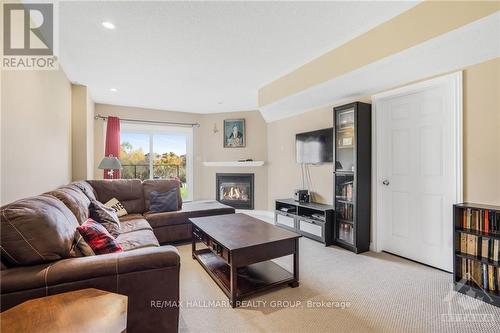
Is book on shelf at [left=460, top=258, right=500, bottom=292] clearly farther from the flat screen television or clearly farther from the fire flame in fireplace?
the fire flame in fireplace

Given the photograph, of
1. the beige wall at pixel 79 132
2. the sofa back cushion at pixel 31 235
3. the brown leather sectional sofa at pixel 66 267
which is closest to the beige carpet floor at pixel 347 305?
the brown leather sectional sofa at pixel 66 267

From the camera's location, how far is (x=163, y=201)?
3.70 meters

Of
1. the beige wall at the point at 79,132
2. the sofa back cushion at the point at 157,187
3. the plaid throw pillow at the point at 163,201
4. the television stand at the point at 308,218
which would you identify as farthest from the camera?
the beige wall at the point at 79,132

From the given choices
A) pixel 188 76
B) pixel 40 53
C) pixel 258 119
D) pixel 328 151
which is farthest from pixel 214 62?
pixel 258 119

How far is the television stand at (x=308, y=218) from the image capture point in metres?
3.48

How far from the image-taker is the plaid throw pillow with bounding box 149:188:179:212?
11.9 ft

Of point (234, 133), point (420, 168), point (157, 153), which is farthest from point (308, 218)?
point (157, 153)

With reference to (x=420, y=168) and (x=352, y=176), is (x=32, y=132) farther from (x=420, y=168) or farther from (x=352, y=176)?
(x=420, y=168)

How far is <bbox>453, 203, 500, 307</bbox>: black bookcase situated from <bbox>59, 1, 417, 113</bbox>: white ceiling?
1.99 meters

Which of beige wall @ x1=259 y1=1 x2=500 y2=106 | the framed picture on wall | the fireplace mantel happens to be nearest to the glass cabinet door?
beige wall @ x1=259 y1=1 x2=500 y2=106

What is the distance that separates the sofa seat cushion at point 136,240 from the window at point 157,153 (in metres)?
3.37

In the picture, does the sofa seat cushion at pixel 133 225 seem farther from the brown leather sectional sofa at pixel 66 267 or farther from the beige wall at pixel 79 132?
the beige wall at pixel 79 132

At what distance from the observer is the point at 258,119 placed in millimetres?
5723

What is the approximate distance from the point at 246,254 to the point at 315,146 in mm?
2552
